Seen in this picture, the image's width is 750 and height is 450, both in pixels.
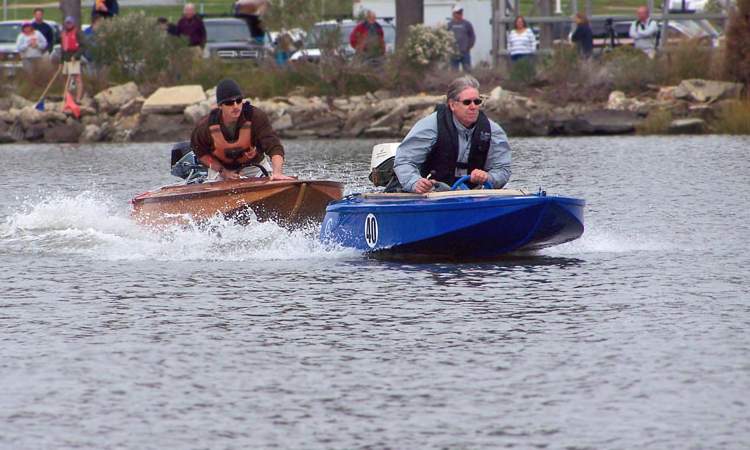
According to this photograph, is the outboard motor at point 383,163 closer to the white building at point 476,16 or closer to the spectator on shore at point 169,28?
the white building at point 476,16

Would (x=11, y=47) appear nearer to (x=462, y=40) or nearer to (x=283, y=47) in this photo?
(x=283, y=47)

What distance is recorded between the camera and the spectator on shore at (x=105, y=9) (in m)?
39.6

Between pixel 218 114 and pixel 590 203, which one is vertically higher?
→ pixel 218 114

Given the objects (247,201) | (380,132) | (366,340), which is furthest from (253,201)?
(380,132)

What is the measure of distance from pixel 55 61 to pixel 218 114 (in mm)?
22579

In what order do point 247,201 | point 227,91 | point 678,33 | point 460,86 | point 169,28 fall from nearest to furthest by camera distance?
point 460,86 < point 227,91 < point 247,201 < point 678,33 < point 169,28

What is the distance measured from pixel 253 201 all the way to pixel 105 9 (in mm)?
23156

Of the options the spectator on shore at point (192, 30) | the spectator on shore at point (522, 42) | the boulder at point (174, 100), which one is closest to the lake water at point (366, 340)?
the boulder at point (174, 100)

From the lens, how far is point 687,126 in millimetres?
34469

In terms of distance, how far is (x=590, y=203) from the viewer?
20.8 m

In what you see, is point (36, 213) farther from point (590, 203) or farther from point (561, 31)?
point (561, 31)

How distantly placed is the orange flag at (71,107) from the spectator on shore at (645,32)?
12019mm

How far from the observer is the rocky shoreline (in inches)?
1380

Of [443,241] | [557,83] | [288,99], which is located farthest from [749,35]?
[443,241]
